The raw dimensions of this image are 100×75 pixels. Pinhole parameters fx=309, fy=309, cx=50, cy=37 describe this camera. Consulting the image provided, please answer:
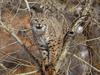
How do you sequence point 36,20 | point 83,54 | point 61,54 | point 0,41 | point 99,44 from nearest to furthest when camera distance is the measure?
point 61,54
point 36,20
point 99,44
point 83,54
point 0,41

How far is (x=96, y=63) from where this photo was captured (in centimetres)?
677

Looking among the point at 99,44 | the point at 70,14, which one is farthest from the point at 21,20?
the point at 99,44

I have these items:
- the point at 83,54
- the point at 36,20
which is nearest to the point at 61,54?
the point at 36,20

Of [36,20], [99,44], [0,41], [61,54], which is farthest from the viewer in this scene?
[0,41]

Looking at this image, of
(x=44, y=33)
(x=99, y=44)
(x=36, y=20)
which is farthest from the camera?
(x=99, y=44)

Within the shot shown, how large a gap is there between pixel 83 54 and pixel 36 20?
239 cm

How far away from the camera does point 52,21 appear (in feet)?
18.3

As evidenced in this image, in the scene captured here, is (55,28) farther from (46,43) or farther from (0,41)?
(0,41)

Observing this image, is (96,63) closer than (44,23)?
No

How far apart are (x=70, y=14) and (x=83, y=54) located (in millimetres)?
1099

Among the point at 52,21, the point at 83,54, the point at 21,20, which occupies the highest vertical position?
the point at 52,21

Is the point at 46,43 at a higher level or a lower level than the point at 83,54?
higher

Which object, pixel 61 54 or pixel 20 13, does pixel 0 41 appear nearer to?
pixel 20 13

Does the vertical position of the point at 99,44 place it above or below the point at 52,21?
below
